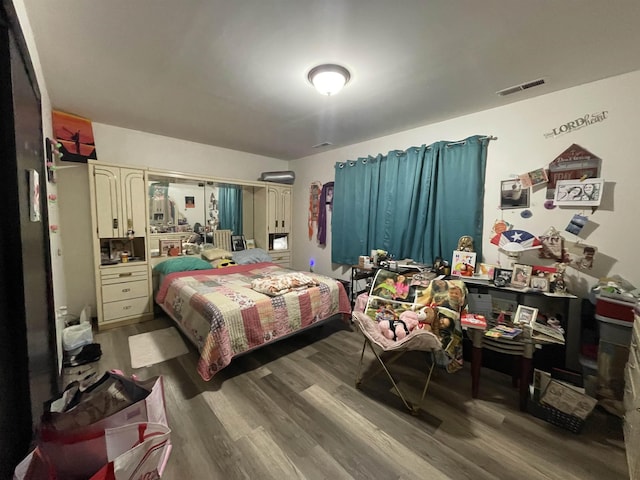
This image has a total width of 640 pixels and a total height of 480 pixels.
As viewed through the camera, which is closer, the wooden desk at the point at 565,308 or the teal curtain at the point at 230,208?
the wooden desk at the point at 565,308

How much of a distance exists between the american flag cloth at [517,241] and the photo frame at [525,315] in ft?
2.03

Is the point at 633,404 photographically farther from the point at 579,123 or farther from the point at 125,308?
the point at 125,308

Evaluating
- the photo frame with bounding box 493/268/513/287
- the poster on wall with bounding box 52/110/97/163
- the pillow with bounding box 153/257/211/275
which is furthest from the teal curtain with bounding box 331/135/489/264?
the poster on wall with bounding box 52/110/97/163

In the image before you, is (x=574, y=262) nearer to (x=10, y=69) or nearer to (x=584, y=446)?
(x=584, y=446)

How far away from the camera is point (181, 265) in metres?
3.49

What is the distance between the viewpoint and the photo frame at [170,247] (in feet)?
12.5

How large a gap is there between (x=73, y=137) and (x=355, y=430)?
13.7 ft

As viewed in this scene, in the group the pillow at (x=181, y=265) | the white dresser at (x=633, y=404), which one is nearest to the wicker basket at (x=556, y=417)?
the white dresser at (x=633, y=404)

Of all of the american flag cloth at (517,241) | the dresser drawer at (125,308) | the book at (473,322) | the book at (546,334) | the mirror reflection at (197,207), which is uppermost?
the mirror reflection at (197,207)

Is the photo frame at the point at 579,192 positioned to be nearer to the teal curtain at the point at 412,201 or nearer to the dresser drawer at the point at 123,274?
the teal curtain at the point at 412,201

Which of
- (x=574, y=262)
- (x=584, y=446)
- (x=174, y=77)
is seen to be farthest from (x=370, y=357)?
(x=174, y=77)

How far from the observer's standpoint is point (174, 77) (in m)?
2.14

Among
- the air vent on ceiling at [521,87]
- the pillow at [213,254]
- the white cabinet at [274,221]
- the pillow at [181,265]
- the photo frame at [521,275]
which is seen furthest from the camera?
the white cabinet at [274,221]

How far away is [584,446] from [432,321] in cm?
108
